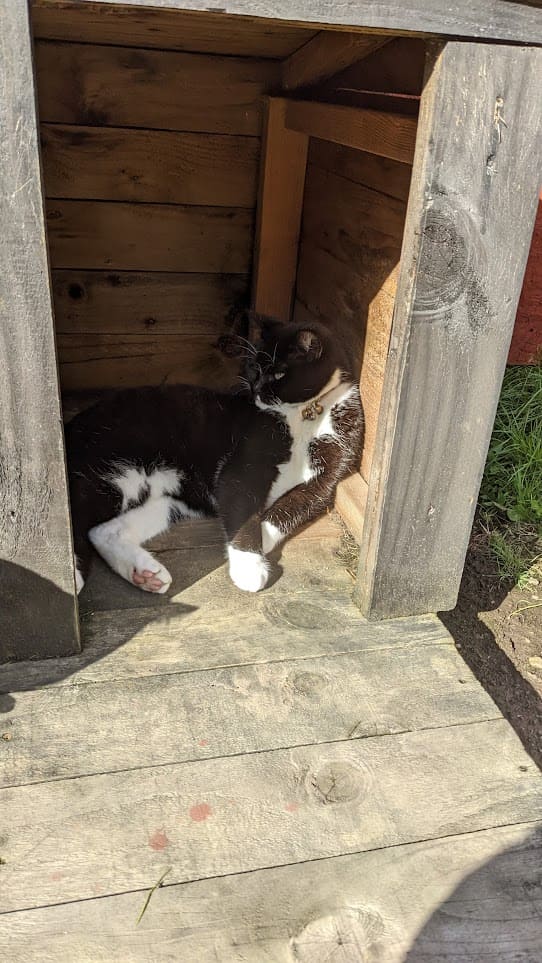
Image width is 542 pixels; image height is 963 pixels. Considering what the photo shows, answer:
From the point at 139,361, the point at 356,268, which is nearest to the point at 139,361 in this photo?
the point at 139,361

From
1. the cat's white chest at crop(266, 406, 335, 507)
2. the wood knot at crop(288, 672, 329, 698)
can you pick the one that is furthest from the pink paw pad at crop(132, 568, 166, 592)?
the cat's white chest at crop(266, 406, 335, 507)

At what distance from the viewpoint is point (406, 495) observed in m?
Answer: 1.81

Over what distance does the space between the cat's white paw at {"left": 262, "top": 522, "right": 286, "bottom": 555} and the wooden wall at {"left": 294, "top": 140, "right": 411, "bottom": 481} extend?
34cm

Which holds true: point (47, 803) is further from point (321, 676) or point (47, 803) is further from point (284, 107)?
point (284, 107)

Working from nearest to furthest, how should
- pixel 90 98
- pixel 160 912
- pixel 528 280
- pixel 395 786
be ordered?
pixel 160 912
pixel 395 786
pixel 90 98
pixel 528 280

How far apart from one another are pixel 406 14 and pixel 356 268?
43.4 inches

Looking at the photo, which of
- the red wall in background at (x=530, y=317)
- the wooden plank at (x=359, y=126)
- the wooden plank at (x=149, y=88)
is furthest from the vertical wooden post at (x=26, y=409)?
the red wall in background at (x=530, y=317)

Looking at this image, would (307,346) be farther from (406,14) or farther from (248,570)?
(406,14)

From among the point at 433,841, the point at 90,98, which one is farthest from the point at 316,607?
the point at 90,98

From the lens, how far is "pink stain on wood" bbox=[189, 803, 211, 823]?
1380mm

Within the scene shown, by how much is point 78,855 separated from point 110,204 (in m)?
2.30

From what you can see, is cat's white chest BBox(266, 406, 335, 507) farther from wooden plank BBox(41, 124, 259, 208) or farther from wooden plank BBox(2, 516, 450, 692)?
wooden plank BBox(41, 124, 259, 208)

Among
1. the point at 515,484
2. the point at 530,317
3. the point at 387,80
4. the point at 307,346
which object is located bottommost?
the point at 515,484

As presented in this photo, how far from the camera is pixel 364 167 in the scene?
235cm
